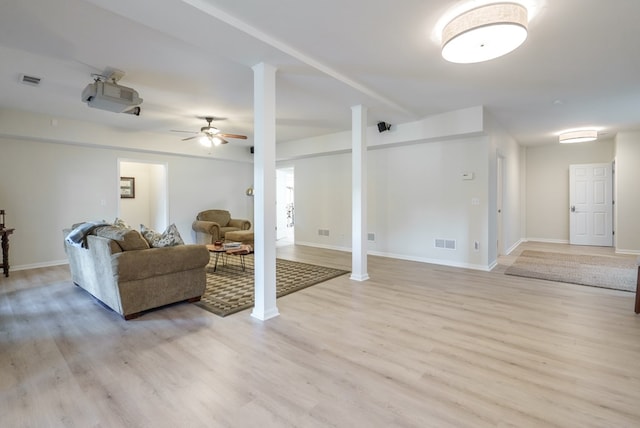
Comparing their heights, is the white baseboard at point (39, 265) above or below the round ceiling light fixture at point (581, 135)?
below

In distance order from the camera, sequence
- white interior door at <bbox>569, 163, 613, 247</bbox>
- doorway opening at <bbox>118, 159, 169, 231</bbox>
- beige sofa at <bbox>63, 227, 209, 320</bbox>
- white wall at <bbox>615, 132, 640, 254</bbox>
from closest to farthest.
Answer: beige sofa at <bbox>63, 227, 209, 320</bbox> → white wall at <bbox>615, 132, 640, 254</bbox> → white interior door at <bbox>569, 163, 613, 247</bbox> → doorway opening at <bbox>118, 159, 169, 231</bbox>

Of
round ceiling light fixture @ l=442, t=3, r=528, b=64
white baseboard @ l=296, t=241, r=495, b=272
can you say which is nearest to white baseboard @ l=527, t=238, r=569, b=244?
white baseboard @ l=296, t=241, r=495, b=272

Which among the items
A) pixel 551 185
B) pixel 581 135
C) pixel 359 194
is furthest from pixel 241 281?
pixel 551 185

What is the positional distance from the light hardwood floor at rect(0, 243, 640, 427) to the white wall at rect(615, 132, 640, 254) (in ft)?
12.8

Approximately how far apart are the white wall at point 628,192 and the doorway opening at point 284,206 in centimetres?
780

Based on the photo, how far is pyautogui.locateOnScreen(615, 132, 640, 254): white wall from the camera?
626 centimetres

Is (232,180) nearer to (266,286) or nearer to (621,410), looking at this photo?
(266,286)

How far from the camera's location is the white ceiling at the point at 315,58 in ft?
7.50

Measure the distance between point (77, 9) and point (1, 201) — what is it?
4719mm

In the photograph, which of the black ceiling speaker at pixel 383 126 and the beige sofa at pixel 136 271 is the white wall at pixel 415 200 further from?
the beige sofa at pixel 136 271

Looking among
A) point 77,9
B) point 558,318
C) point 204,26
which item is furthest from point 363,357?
point 77,9

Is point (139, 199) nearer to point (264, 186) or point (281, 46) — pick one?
point (264, 186)

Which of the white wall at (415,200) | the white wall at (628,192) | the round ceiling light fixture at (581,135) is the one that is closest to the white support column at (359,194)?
the white wall at (415,200)

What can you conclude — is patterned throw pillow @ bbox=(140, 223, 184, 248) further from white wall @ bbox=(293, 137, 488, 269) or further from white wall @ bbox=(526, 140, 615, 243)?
white wall @ bbox=(526, 140, 615, 243)
